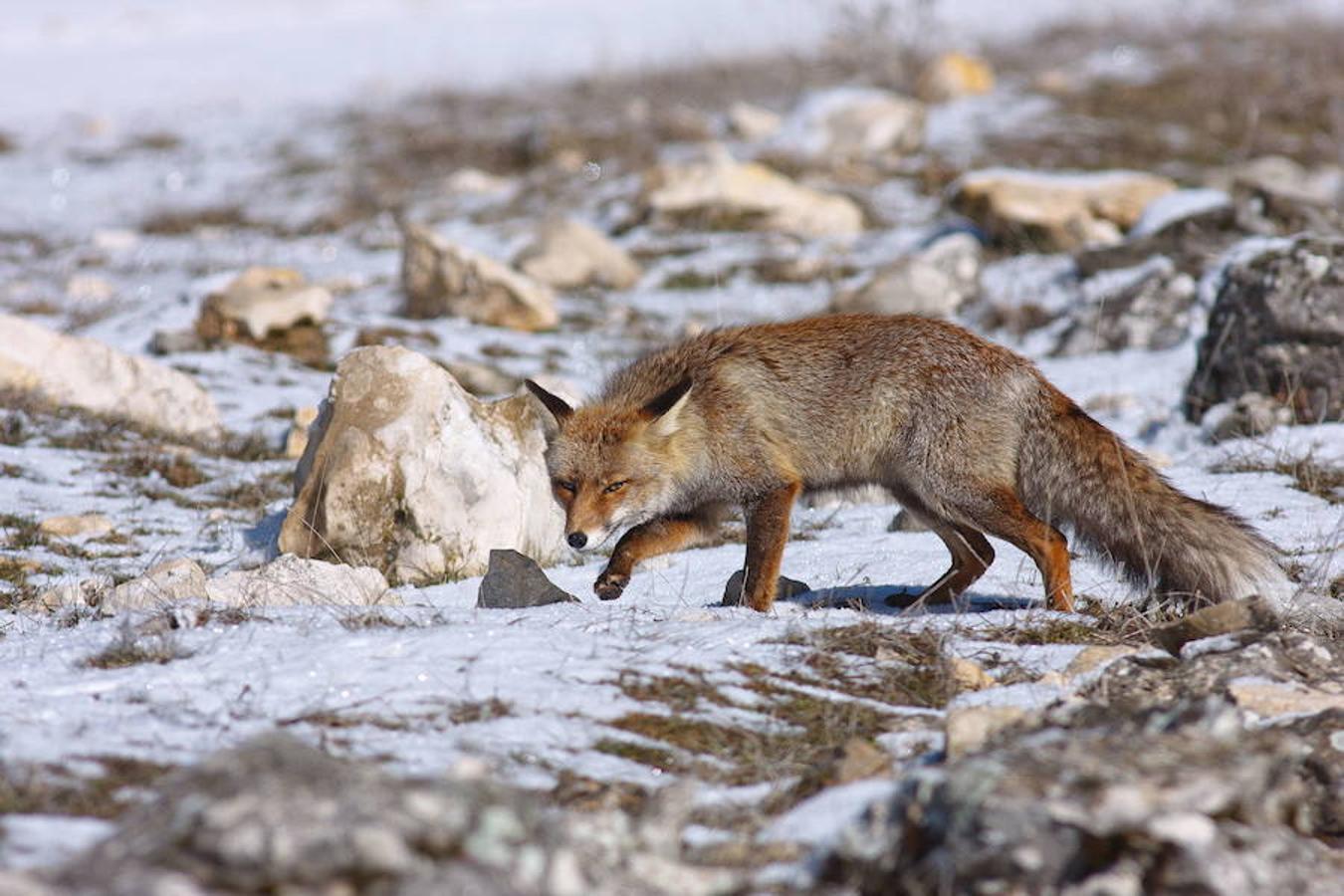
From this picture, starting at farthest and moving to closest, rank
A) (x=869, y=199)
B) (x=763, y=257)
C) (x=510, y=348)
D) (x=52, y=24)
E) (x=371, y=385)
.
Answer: (x=52, y=24) → (x=869, y=199) → (x=763, y=257) → (x=510, y=348) → (x=371, y=385)

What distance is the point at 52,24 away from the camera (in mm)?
44125

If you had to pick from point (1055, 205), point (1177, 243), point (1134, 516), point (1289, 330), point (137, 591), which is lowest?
point (137, 591)

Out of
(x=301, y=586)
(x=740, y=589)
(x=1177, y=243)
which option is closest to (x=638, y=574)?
(x=740, y=589)

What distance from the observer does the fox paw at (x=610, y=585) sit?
687cm

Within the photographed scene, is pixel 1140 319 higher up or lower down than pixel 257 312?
higher up

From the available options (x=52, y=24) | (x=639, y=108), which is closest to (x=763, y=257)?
(x=639, y=108)

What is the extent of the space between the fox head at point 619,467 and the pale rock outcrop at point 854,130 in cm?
1371

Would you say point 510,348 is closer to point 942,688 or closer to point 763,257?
point 763,257

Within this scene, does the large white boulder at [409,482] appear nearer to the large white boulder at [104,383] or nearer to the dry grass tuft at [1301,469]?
the large white boulder at [104,383]

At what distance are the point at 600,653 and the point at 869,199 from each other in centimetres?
1458

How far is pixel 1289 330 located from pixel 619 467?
5622mm

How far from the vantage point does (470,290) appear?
47.2 feet

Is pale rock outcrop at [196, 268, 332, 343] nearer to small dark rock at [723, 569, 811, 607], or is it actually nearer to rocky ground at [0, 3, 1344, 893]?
rocky ground at [0, 3, 1344, 893]

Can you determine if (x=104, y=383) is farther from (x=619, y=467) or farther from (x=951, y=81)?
(x=951, y=81)
